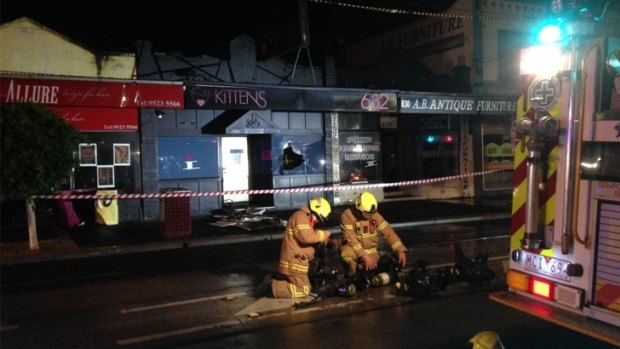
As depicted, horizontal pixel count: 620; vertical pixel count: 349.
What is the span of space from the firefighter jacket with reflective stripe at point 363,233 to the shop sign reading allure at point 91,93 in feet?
24.0

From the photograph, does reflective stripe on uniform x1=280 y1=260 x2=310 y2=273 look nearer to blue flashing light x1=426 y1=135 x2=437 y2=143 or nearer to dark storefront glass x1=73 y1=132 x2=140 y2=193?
dark storefront glass x1=73 y1=132 x2=140 y2=193

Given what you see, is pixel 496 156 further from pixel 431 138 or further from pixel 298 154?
pixel 298 154

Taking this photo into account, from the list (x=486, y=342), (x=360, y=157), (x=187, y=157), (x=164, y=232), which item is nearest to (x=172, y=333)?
(x=486, y=342)

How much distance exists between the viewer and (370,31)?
23453 millimetres

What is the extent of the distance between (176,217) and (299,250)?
5943 millimetres

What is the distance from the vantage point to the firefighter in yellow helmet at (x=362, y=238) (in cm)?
696

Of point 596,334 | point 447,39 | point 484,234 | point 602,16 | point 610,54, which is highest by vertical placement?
point 447,39

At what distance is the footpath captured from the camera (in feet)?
33.2

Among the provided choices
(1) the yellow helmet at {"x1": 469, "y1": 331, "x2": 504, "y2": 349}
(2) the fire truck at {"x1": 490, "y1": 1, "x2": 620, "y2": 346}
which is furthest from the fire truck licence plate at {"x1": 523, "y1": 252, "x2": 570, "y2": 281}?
(1) the yellow helmet at {"x1": 469, "y1": 331, "x2": 504, "y2": 349}

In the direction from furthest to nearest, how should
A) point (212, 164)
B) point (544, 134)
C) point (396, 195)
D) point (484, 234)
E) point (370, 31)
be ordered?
point (370, 31) < point (396, 195) < point (212, 164) < point (484, 234) < point (544, 134)

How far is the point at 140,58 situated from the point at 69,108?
2.33 meters

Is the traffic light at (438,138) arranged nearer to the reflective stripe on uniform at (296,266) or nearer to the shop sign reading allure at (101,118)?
the shop sign reading allure at (101,118)

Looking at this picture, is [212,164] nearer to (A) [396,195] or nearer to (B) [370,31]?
(A) [396,195]

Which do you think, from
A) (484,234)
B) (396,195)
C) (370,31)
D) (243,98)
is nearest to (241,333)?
(484,234)
